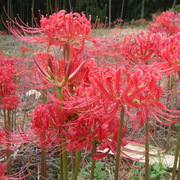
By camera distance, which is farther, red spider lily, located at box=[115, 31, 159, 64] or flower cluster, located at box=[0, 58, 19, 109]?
flower cluster, located at box=[0, 58, 19, 109]

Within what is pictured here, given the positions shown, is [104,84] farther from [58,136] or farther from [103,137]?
[58,136]

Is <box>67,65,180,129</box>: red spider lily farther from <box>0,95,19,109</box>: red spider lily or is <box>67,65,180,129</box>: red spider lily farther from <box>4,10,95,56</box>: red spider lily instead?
<box>0,95,19,109</box>: red spider lily

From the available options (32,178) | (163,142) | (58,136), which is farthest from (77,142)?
(163,142)

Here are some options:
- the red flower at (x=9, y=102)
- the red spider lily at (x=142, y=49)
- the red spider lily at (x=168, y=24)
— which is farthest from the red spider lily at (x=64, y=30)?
the red spider lily at (x=168, y=24)

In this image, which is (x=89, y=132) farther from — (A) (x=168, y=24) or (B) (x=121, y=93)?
(A) (x=168, y=24)

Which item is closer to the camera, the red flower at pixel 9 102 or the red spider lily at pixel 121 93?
the red spider lily at pixel 121 93

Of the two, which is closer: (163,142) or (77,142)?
(77,142)

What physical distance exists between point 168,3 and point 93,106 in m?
19.2

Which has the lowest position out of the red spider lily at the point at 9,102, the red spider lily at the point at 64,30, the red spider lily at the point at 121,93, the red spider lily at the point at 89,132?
the red spider lily at the point at 9,102

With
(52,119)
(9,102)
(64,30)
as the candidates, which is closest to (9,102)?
(9,102)

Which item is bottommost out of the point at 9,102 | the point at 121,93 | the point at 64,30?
the point at 9,102

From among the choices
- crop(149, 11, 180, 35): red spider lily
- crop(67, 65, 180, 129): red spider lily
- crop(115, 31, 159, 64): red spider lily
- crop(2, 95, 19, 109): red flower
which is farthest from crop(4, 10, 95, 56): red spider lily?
crop(149, 11, 180, 35): red spider lily

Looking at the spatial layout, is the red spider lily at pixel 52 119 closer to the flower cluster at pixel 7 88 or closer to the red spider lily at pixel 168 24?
the flower cluster at pixel 7 88

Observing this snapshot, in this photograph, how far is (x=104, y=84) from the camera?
0.98 metres
